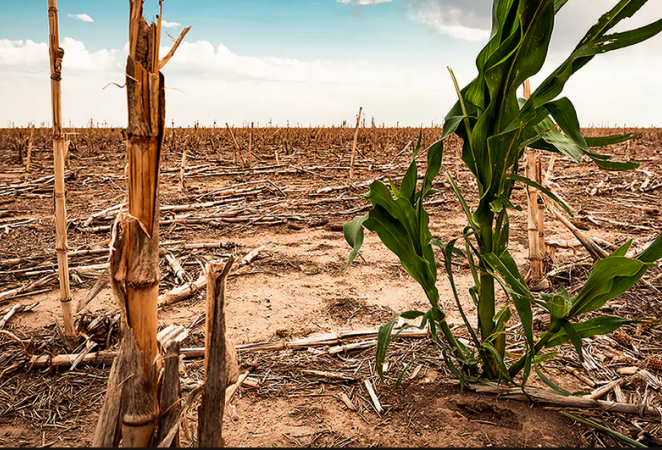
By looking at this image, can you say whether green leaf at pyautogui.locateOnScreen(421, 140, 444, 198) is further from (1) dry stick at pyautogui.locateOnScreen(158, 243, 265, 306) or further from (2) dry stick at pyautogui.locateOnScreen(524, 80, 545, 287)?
(1) dry stick at pyautogui.locateOnScreen(158, 243, 265, 306)

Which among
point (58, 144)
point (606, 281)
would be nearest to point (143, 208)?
point (58, 144)

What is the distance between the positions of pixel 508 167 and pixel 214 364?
1.45 meters

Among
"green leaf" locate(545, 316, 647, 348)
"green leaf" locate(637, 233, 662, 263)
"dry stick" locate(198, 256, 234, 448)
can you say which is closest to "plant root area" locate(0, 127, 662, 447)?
"dry stick" locate(198, 256, 234, 448)

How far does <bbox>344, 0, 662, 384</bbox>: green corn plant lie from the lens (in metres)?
1.79

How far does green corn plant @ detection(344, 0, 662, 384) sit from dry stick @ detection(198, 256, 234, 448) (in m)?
0.61

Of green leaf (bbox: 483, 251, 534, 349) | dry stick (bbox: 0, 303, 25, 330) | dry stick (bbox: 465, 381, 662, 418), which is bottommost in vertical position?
dry stick (bbox: 0, 303, 25, 330)

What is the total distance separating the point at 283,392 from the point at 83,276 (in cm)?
279

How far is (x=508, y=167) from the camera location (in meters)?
2.05

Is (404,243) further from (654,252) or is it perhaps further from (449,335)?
(654,252)

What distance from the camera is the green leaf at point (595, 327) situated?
196 cm

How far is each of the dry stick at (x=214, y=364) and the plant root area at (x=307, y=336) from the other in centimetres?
16

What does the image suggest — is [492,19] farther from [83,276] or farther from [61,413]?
[83,276]

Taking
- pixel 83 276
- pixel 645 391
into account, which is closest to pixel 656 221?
pixel 645 391

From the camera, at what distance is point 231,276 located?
14.6 ft
